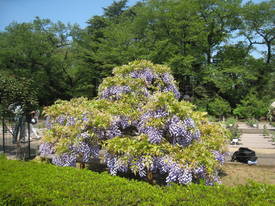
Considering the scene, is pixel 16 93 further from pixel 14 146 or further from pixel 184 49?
pixel 184 49

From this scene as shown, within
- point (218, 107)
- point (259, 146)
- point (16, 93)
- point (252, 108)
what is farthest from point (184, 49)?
point (16, 93)

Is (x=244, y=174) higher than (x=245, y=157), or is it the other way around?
(x=245, y=157)

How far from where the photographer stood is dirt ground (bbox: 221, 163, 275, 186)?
6.82 meters

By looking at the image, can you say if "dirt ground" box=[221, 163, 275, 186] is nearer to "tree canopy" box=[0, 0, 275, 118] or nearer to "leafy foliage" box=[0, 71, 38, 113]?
"leafy foliage" box=[0, 71, 38, 113]

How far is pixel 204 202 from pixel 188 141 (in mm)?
2371

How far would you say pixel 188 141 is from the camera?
5.80 m

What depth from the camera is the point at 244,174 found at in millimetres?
7371

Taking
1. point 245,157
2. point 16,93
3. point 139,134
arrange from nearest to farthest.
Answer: point 139,134 → point 16,93 → point 245,157

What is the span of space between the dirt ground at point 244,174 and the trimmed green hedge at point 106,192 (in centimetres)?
288

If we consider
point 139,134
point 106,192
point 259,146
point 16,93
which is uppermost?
point 16,93

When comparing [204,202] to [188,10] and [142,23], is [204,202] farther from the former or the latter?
[142,23]

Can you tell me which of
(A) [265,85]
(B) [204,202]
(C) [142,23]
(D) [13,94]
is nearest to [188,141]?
(B) [204,202]

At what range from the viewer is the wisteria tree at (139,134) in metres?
5.21

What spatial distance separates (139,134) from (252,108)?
66.4 ft
